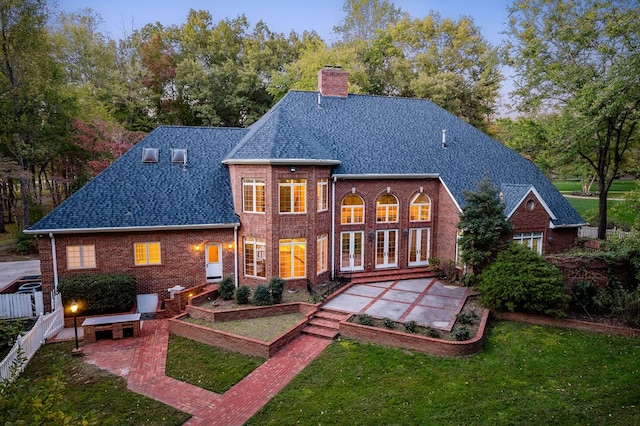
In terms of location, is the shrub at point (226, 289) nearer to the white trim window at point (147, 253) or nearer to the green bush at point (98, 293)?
the white trim window at point (147, 253)

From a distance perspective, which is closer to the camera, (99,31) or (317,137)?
(317,137)

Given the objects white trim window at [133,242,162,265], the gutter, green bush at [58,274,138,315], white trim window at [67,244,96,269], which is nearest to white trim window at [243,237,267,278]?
the gutter

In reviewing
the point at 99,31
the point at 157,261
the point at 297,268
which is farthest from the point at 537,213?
the point at 99,31

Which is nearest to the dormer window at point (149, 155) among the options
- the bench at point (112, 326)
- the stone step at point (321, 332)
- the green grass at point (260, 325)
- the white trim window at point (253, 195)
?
the white trim window at point (253, 195)

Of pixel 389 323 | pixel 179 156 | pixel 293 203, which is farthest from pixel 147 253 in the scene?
pixel 389 323

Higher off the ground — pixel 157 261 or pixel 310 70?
pixel 310 70

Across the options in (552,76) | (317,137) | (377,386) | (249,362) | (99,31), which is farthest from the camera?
(99,31)

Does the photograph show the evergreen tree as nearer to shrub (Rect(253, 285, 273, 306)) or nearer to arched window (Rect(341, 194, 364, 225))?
arched window (Rect(341, 194, 364, 225))

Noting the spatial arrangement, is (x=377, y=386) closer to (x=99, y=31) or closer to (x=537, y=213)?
(x=537, y=213)
